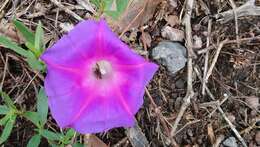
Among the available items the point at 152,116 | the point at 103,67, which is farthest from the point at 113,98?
the point at 152,116

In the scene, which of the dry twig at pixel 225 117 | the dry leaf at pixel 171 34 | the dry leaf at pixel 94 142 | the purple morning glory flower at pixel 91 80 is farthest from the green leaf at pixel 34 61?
the dry twig at pixel 225 117

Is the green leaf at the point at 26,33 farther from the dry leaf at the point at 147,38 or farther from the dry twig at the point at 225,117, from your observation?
the dry twig at the point at 225,117

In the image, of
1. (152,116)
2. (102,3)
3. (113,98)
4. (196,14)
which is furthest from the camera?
(196,14)

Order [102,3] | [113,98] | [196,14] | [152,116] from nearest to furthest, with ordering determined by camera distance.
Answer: [113,98] → [102,3] → [152,116] → [196,14]

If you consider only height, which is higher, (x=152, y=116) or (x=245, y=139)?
(x=152, y=116)

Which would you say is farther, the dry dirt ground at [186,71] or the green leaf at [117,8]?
the dry dirt ground at [186,71]

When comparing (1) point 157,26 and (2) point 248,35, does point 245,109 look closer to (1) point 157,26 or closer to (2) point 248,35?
(2) point 248,35

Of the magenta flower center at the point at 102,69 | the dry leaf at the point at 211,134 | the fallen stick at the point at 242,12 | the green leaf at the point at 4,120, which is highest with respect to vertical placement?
the fallen stick at the point at 242,12

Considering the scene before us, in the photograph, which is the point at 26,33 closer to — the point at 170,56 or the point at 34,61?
the point at 34,61

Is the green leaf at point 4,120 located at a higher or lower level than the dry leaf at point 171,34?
lower
